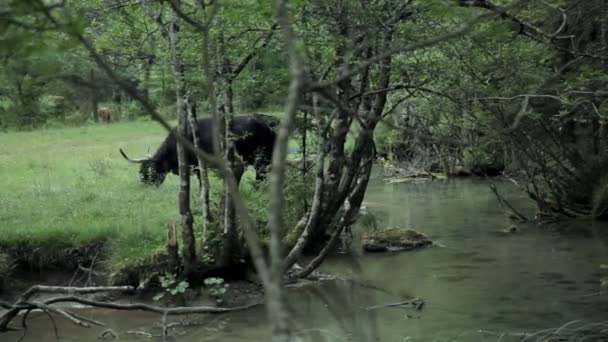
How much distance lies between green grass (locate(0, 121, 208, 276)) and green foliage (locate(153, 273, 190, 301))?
0.47 metres

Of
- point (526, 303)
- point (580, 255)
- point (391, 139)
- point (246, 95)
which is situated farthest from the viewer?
point (391, 139)

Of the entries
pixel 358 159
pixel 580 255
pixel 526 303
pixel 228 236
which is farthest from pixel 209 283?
pixel 580 255

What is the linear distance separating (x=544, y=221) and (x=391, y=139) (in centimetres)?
975

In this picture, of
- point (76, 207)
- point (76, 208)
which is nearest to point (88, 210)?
point (76, 208)

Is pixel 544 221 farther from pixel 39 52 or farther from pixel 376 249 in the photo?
pixel 39 52

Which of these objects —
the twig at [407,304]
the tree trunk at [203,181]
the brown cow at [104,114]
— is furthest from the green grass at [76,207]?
the brown cow at [104,114]

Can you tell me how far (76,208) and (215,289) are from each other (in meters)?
3.18

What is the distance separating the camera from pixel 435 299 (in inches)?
423

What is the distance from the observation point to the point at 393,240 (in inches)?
570

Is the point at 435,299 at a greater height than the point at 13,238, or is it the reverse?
the point at 13,238

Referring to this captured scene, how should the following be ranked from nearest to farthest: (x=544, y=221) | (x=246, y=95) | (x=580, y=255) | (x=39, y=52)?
(x=39, y=52), (x=246, y=95), (x=580, y=255), (x=544, y=221)

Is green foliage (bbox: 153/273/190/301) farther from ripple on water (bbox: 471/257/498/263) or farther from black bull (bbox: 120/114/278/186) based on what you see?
black bull (bbox: 120/114/278/186)

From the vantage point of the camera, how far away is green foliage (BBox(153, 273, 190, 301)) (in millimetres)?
10258

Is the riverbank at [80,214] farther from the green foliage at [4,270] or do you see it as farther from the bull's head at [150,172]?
the bull's head at [150,172]
